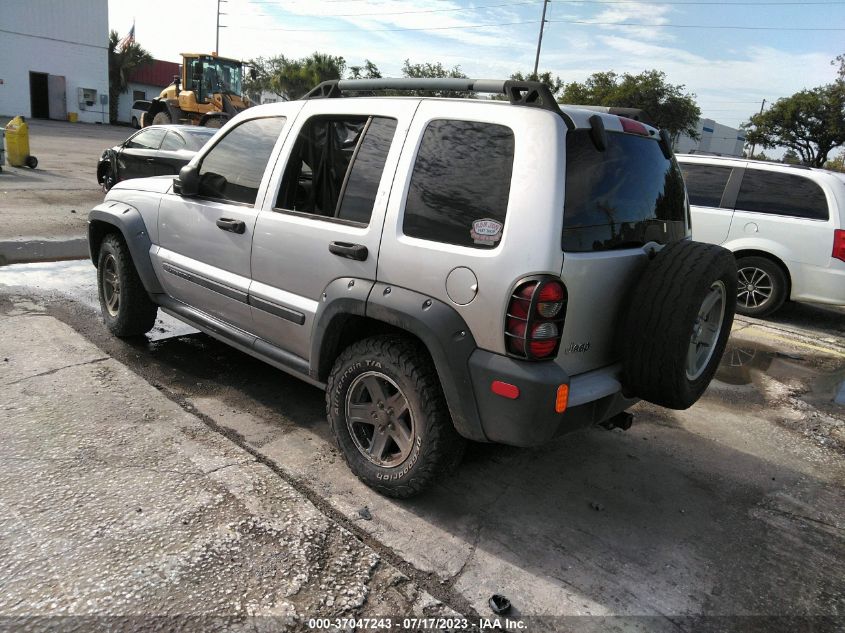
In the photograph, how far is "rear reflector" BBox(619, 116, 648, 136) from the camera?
3.06 meters

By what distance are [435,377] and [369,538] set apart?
790 millimetres

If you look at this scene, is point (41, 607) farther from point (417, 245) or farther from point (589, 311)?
point (589, 311)

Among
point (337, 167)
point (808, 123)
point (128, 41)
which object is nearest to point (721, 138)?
point (808, 123)

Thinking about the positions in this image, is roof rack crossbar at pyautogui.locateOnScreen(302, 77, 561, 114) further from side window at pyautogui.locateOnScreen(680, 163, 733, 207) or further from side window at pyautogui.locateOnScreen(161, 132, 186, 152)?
side window at pyautogui.locateOnScreen(161, 132, 186, 152)

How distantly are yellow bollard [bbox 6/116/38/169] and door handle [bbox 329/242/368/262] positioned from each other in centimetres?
1586

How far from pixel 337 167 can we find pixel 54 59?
4924 centimetres

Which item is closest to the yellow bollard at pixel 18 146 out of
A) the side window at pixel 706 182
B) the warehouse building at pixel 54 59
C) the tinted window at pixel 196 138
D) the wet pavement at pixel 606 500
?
the tinted window at pixel 196 138

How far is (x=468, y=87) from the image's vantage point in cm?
309

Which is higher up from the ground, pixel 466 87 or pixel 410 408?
pixel 466 87

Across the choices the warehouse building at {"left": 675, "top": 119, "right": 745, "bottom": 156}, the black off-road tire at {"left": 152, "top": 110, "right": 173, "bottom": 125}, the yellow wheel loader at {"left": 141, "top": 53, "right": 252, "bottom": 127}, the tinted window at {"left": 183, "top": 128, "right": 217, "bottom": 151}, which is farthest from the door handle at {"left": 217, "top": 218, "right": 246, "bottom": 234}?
the warehouse building at {"left": 675, "top": 119, "right": 745, "bottom": 156}

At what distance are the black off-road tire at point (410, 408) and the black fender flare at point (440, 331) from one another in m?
0.10

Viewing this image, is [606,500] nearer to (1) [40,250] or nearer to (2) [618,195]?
(2) [618,195]

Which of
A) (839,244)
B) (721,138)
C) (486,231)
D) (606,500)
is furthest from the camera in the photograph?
(721,138)

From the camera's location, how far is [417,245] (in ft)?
9.30
